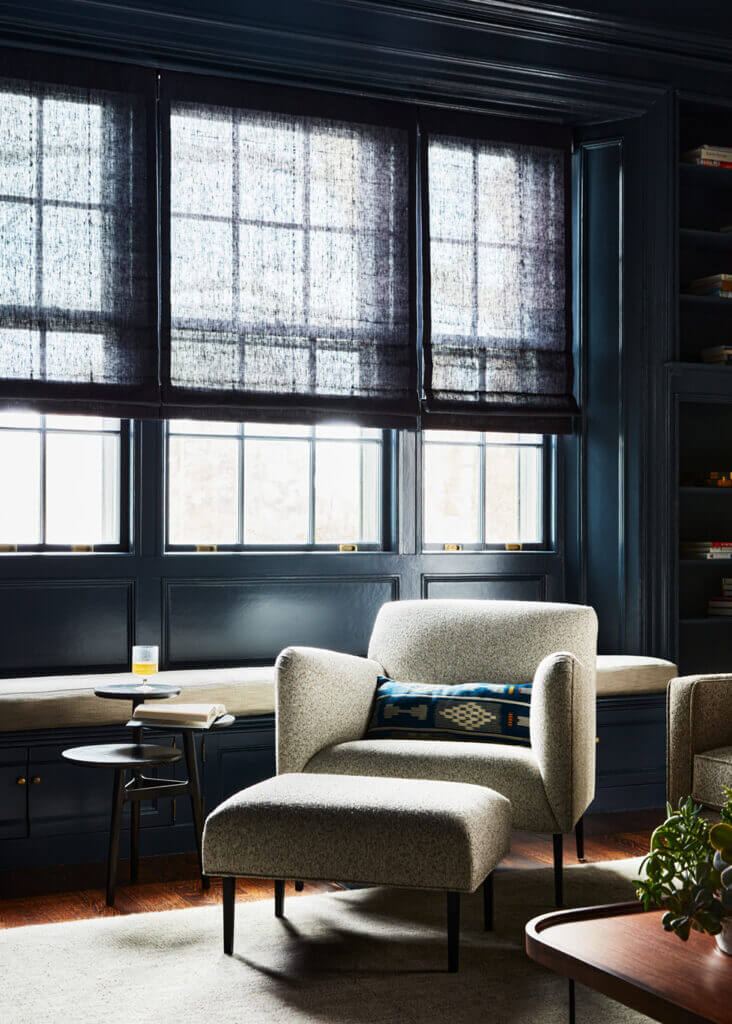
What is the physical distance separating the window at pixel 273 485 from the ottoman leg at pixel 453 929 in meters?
2.14

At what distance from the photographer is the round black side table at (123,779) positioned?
3404 millimetres

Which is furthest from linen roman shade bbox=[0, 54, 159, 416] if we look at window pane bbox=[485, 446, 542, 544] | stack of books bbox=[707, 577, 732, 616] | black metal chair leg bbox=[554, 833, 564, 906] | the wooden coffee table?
the wooden coffee table

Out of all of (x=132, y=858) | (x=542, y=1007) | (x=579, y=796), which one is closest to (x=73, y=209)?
(x=132, y=858)

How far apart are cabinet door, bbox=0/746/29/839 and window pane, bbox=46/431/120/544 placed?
3.01 ft

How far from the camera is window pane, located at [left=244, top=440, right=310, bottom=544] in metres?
4.67

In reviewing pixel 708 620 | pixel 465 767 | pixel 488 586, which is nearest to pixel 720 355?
pixel 708 620

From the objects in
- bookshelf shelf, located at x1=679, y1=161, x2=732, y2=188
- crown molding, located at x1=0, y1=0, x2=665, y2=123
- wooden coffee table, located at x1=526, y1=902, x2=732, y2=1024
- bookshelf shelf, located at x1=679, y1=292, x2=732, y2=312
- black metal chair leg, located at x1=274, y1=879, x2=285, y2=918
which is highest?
crown molding, located at x1=0, y1=0, x2=665, y2=123

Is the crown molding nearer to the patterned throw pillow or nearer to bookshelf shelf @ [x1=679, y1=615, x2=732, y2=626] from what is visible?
bookshelf shelf @ [x1=679, y1=615, x2=732, y2=626]

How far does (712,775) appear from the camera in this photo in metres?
3.38

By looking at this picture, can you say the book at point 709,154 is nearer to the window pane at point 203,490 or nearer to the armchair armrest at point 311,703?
the window pane at point 203,490

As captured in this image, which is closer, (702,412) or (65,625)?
(65,625)

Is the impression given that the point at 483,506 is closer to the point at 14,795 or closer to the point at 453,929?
the point at 14,795

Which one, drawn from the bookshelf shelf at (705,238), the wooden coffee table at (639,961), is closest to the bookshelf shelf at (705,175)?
the bookshelf shelf at (705,238)

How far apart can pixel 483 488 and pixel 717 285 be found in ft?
4.40
